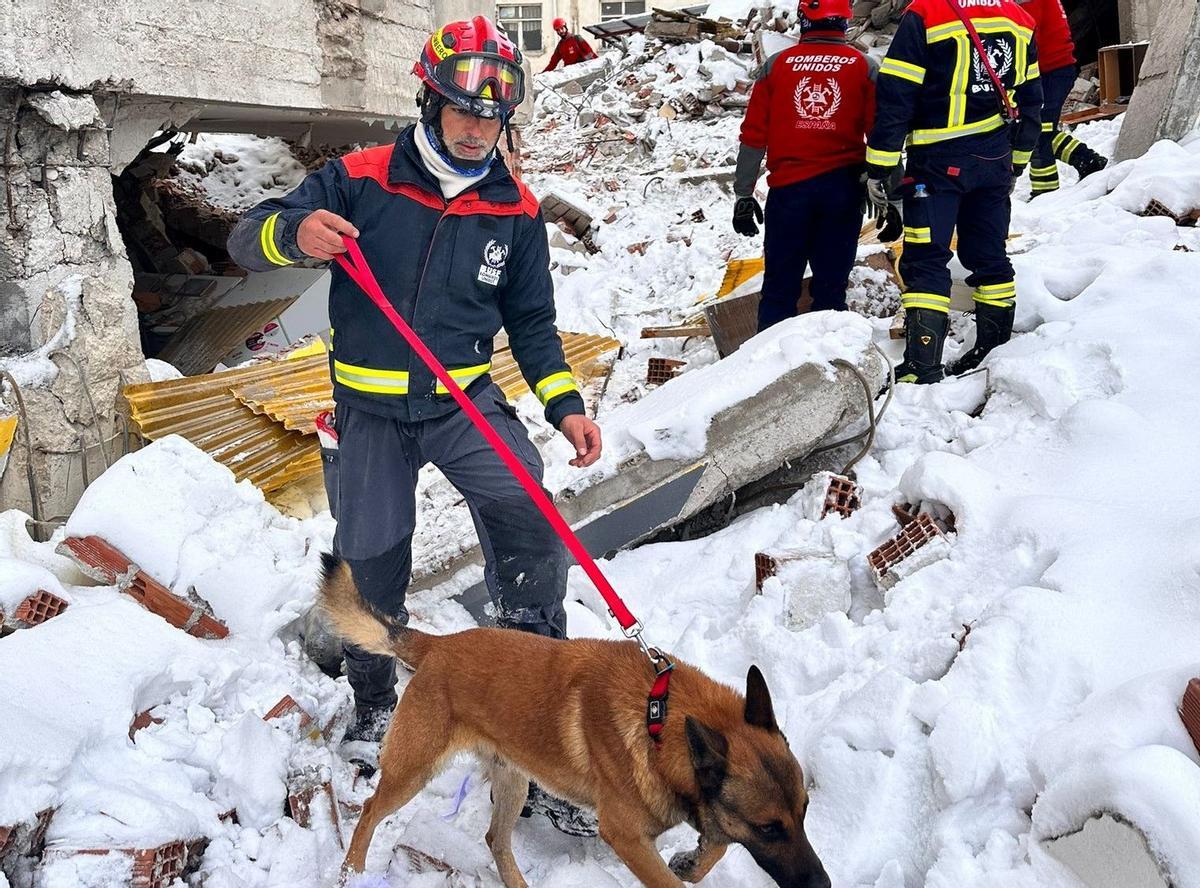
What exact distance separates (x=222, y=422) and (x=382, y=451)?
2.40m

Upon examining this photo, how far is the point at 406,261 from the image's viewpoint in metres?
3.05

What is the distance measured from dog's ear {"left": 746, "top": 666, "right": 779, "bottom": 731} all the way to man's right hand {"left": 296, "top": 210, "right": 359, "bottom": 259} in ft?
5.81

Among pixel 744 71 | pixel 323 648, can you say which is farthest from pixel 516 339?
pixel 744 71

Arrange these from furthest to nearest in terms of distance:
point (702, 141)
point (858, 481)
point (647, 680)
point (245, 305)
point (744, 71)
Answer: point (744, 71), point (702, 141), point (245, 305), point (858, 481), point (647, 680)

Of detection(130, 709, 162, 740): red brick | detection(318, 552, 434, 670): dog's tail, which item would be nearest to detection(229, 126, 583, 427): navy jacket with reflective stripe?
detection(318, 552, 434, 670): dog's tail

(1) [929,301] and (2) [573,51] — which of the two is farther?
(2) [573,51]

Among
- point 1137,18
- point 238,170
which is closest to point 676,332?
point 238,170

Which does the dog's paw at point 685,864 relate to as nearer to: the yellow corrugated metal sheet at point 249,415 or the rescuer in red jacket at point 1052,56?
the yellow corrugated metal sheet at point 249,415

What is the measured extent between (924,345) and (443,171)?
295 cm

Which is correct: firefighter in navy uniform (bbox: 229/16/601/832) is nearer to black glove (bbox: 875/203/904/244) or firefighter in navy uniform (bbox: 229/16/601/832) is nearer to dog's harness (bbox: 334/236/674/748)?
dog's harness (bbox: 334/236/674/748)

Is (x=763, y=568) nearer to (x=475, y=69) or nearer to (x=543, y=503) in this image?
(x=543, y=503)

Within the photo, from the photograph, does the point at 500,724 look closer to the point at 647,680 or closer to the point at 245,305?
the point at 647,680

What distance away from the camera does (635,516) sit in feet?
14.3

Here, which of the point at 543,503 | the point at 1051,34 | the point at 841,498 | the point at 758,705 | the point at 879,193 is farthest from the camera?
the point at 1051,34
